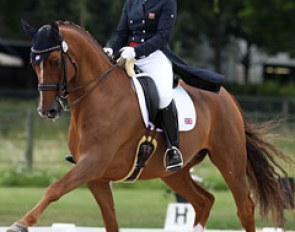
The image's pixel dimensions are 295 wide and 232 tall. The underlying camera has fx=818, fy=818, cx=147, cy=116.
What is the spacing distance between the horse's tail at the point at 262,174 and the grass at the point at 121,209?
5.13ft

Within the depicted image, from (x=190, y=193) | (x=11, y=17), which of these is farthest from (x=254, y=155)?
(x=11, y=17)

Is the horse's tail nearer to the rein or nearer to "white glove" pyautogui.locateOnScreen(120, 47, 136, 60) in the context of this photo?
"white glove" pyautogui.locateOnScreen(120, 47, 136, 60)

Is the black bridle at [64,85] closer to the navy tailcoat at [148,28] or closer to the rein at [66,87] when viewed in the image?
the rein at [66,87]

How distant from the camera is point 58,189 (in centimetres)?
584

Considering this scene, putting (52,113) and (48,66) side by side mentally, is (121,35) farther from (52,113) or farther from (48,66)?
(52,113)

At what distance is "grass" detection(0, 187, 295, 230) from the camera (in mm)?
10336

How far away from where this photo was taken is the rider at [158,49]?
691 cm

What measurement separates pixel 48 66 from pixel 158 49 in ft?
4.39

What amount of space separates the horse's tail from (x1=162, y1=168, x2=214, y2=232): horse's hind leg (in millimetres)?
553

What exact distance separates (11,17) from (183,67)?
22648 millimetres

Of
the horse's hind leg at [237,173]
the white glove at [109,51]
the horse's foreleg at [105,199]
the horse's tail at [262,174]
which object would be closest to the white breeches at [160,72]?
the white glove at [109,51]

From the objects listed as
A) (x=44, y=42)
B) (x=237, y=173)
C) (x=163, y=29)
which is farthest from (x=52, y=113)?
(x=237, y=173)

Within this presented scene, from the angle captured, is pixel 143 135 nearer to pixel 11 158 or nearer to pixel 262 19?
pixel 11 158

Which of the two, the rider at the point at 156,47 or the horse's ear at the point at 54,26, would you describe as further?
the rider at the point at 156,47
